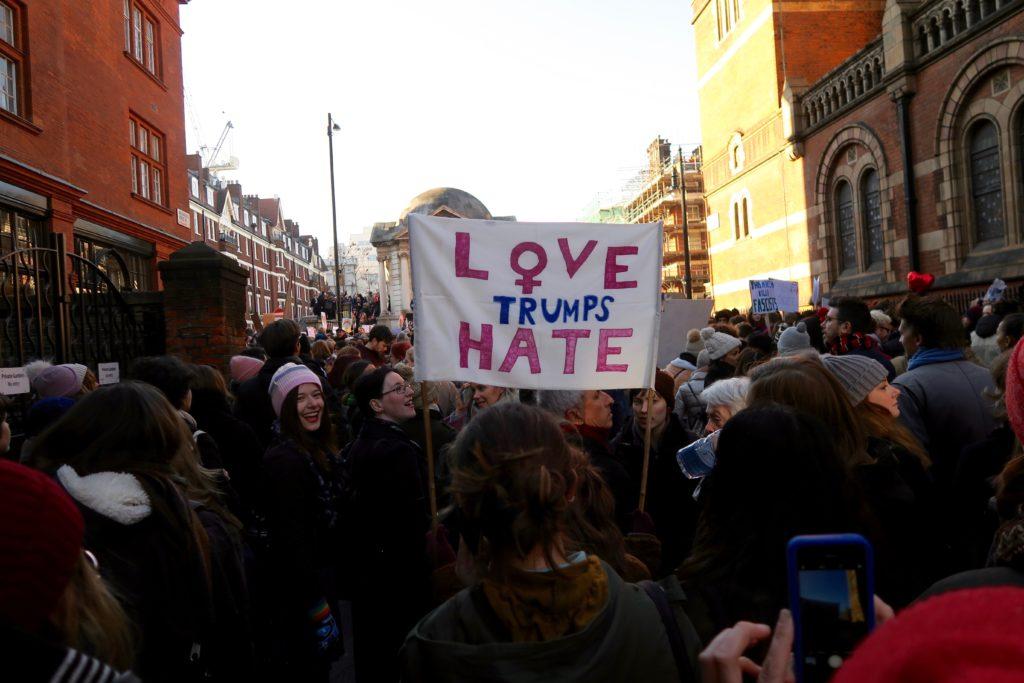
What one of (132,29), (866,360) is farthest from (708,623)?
(132,29)

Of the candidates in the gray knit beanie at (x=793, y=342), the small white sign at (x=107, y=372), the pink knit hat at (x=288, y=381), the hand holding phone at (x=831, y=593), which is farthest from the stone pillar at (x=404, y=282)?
the hand holding phone at (x=831, y=593)

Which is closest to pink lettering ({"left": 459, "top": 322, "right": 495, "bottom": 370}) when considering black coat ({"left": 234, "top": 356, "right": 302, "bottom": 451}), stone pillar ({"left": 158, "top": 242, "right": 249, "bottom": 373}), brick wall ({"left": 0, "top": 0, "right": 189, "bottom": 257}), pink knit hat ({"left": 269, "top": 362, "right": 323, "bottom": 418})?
pink knit hat ({"left": 269, "top": 362, "right": 323, "bottom": 418})

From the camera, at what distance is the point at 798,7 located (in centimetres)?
2600

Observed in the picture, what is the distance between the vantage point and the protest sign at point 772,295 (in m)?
A: 14.0

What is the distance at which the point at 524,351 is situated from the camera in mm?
4207

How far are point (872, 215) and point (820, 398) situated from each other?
21083 mm

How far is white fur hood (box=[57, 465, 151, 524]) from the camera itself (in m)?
2.65

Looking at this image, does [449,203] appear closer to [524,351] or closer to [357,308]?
[357,308]

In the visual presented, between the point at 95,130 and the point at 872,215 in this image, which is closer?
the point at 95,130

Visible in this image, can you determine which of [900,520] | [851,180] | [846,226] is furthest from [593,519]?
[846,226]

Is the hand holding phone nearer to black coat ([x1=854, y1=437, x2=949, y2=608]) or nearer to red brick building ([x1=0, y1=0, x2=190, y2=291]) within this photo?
black coat ([x1=854, y1=437, x2=949, y2=608])

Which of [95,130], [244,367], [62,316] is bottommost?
[244,367]

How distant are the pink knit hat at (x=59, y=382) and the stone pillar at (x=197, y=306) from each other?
3.56 m

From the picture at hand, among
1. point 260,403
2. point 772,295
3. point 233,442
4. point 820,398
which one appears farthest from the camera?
point 772,295
